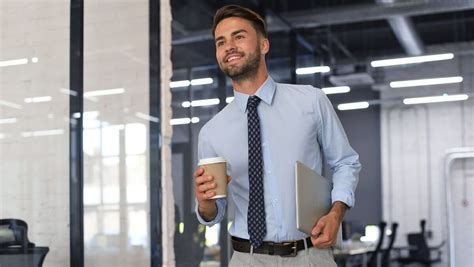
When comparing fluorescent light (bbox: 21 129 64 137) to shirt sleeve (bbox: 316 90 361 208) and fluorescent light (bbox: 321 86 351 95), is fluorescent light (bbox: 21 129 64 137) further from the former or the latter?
fluorescent light (bbox: 321 86 351 95)

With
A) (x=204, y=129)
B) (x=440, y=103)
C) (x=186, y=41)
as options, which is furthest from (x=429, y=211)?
(x=204, y=129)

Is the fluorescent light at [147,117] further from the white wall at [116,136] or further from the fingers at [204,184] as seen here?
the fingers at [204,184]

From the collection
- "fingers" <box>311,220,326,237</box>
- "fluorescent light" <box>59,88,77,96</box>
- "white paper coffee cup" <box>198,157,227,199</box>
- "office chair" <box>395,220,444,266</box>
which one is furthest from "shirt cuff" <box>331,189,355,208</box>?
"office chair" <box>395,220,444,266</box>

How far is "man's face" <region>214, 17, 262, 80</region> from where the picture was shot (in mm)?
1846

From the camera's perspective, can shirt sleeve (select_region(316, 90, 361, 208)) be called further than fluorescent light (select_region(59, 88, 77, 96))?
No

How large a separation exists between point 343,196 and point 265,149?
0.24 meters

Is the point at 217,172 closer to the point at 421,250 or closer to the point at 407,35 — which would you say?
the point at 421,250

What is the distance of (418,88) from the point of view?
6641 millimetres

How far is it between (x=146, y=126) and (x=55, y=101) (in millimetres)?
1158

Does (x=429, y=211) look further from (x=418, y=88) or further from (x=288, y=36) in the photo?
(x=288, y=36)

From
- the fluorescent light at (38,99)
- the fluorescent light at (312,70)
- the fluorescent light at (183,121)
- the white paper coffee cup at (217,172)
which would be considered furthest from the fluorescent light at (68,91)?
the fluorescent light at (312,70)

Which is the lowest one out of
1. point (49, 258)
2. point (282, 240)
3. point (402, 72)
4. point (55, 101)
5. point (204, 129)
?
point (49, 258)

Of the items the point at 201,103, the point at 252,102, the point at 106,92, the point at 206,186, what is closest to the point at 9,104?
the point at 106,92

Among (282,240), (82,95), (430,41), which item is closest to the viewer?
(282,240)
